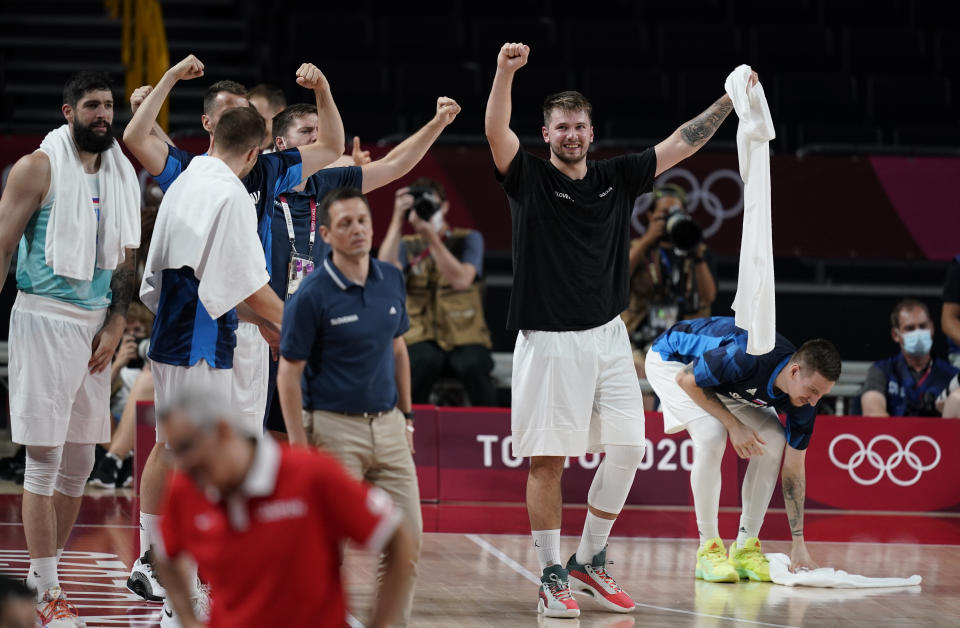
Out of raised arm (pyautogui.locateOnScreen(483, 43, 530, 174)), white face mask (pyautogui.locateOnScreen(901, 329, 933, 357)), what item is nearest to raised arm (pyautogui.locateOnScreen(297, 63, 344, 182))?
raised arm (pyautogui.locateOnScreen(483, 43, 530, 174))

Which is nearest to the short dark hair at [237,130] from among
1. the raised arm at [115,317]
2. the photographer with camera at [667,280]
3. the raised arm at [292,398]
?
the raised arm at [115,317]

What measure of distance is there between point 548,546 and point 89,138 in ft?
9.03

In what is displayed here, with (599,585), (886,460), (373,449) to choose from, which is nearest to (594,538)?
(599,585)

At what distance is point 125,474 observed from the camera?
9.86m

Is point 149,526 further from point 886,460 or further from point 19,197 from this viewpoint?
point 886,460

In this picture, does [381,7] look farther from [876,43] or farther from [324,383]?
[324,383]

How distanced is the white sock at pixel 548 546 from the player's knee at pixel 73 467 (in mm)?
2071

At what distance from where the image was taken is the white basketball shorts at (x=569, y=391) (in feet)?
20.1

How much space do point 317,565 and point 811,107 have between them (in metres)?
11.2

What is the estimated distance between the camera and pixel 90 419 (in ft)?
18.6

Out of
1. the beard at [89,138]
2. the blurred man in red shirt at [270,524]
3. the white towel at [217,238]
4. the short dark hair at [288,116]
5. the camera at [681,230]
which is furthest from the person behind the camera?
the camera at [681,230]

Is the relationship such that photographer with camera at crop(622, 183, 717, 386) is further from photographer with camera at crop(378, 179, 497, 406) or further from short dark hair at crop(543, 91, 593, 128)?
short dark hair at crop(543, 91, 593, 128)

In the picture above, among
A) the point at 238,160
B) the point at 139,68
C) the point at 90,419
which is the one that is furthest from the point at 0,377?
the point at 238,160

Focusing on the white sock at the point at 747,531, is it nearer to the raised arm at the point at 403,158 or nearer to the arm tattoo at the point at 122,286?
the raised arm at the point at 403,158
